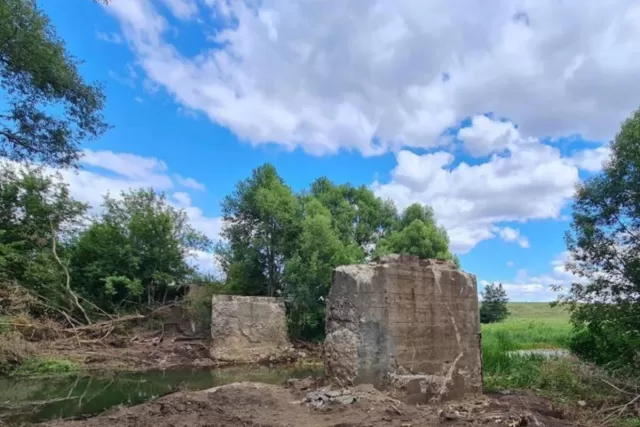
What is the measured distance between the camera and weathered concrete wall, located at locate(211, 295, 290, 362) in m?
16.7

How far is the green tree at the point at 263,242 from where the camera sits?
20734 millimetres

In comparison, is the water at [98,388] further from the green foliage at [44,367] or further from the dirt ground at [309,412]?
the dirt ground at [309,412]

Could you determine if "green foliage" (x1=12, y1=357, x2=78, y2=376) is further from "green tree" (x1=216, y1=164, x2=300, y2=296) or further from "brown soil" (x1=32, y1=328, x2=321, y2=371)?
"green tree" (x1=216, y1=164, x2=300, y2=296)

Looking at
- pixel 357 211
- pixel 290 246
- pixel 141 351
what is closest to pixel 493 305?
pixel 357 211

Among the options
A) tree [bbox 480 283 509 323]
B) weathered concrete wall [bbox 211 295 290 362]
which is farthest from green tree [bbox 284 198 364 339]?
tree [bbox 480 283 509 323]

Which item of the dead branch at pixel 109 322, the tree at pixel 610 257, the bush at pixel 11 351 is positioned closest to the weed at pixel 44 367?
the bush at pixel 11 351

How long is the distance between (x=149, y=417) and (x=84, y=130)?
740 cm

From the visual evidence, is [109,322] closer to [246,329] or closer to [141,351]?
[141,351]

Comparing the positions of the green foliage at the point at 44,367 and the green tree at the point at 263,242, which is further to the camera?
the green tree at the point at 263,242

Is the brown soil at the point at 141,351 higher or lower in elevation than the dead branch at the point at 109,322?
lower

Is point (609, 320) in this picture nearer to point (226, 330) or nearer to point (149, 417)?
point (149, 417)

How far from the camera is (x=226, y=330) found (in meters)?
16.8

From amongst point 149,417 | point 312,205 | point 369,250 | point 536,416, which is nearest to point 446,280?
point 536,416

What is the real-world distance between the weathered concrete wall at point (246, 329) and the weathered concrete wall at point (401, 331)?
10096mm
